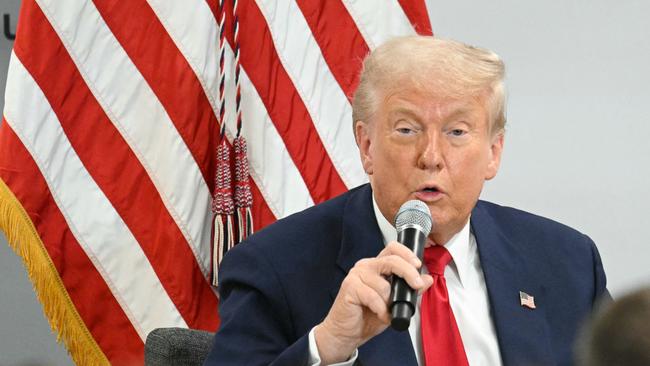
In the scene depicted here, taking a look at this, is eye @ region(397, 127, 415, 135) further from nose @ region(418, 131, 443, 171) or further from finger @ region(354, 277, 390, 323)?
finger @ region(354, 277, 390, 323)

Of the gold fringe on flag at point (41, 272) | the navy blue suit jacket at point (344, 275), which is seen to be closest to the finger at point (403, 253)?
the navy blue suit jacket at point (344, 275)

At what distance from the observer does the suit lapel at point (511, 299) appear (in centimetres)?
215

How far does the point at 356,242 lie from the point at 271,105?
125 cm

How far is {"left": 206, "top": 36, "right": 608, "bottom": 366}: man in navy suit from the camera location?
208cm

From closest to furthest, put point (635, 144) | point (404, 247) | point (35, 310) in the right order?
point (404, 247), point (635, 144), point (35, 310)

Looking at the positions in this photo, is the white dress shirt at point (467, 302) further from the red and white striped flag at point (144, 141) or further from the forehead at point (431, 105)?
the red and white striped flag at point (144, 141)

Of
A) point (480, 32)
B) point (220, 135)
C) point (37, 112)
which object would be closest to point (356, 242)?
point (220, 135)

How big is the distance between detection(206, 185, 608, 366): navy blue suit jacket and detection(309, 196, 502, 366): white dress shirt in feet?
0.08

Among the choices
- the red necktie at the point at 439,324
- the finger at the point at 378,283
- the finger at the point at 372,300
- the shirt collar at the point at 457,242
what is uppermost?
the finger at the point at 378,283

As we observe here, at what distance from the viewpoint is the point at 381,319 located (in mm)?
1689

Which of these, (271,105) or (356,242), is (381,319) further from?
(271,105)

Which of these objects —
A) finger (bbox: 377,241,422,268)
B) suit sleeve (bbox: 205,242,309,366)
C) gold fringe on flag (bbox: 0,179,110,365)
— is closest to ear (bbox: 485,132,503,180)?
suit sleeve (bbox: 205,242,309,366)

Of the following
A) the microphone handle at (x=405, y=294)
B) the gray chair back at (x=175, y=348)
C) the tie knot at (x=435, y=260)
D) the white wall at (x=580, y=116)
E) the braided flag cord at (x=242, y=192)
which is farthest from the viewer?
the white wall at (x=580, y=116)

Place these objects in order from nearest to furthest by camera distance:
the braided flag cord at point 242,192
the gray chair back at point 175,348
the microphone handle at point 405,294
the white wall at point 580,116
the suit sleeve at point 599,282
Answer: the microphone handle at point 405,294, the suit sleeve at point 599,282, the gray chair back at point 175,348, the braided flag cord at point 242,192, the white wall at point 580,116
